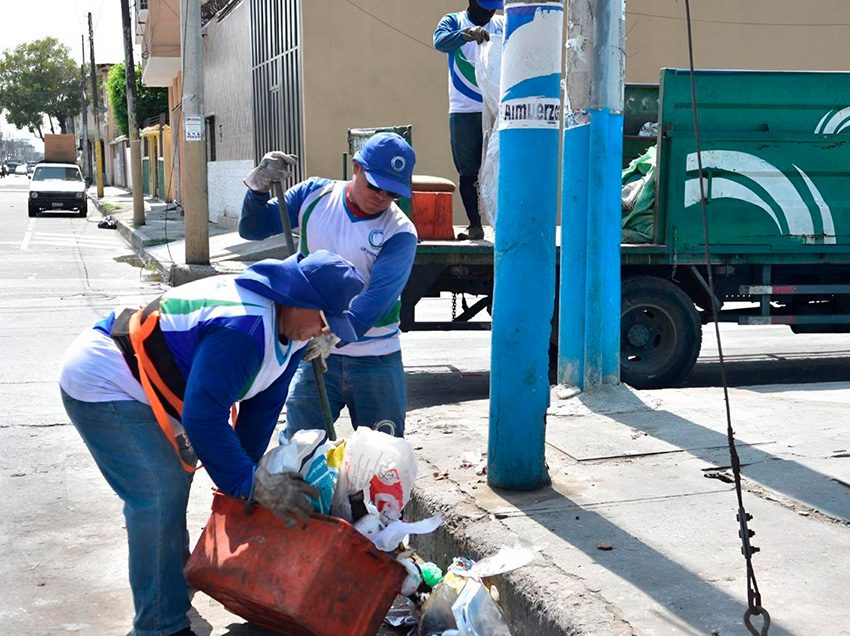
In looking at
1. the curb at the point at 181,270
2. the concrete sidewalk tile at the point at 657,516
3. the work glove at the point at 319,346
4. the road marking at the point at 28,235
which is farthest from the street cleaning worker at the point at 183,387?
the road marking at the point at 28,235

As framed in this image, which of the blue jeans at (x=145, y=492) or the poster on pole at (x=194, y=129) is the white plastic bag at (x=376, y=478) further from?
the poster on pole at (x=194, y=129)

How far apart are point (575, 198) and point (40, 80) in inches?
3909

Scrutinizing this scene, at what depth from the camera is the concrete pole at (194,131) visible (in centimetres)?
1520

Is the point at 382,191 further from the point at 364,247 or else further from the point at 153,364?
the point at 153,364

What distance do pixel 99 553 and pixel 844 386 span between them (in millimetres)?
5389

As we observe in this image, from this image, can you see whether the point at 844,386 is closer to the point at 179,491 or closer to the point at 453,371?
the point at 453,371

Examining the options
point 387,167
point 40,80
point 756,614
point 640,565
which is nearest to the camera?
point 756,614

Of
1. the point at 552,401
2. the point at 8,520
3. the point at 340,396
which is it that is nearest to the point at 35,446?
the point at 8,520

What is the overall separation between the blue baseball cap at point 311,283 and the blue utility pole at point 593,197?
360 cm

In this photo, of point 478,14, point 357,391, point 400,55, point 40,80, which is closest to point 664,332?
point 478,14

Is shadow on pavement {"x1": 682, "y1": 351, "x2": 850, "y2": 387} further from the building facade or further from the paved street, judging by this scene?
the building facade

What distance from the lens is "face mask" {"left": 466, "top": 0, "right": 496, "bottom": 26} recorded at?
826cm

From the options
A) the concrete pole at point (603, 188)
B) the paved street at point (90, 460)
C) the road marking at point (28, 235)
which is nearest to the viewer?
the paved street at point (90, 460)

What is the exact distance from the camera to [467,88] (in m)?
8.57
